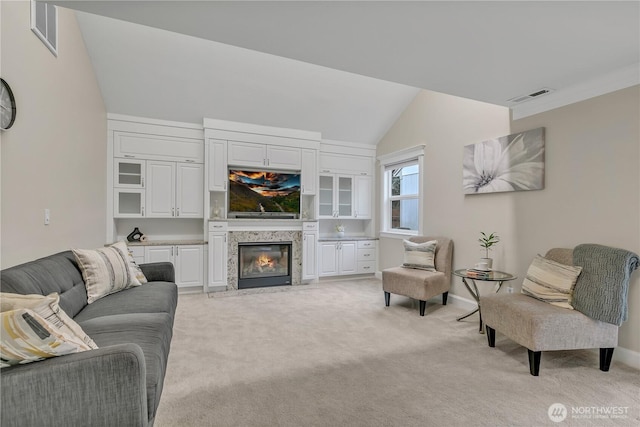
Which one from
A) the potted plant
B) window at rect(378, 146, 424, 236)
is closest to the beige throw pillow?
the potted plant

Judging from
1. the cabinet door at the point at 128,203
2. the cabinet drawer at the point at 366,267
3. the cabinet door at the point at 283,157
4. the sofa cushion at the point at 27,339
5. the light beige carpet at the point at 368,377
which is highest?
the cabinet door at the point at 283,157

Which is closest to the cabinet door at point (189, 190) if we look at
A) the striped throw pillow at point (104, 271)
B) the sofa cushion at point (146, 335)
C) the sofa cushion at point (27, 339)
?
the striped throw pillow at point (104, 271)

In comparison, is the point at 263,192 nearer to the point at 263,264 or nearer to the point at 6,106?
the point at 263,264

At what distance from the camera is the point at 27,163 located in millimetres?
2266

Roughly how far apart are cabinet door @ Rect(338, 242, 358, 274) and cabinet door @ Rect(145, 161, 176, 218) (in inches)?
112

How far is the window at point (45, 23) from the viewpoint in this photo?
229cm

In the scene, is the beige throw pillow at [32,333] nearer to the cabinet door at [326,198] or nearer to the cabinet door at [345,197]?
the cabinet door at [326,198]

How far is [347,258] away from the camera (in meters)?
5.71

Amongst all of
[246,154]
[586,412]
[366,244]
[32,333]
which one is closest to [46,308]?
[32,333]

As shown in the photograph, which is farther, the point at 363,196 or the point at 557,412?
the point at 363,196

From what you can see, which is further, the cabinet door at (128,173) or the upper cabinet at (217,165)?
the upper cabinet at (217,165)

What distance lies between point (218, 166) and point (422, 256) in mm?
3289

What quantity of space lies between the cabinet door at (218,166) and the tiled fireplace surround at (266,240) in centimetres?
75

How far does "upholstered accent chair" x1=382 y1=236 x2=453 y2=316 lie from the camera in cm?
370
